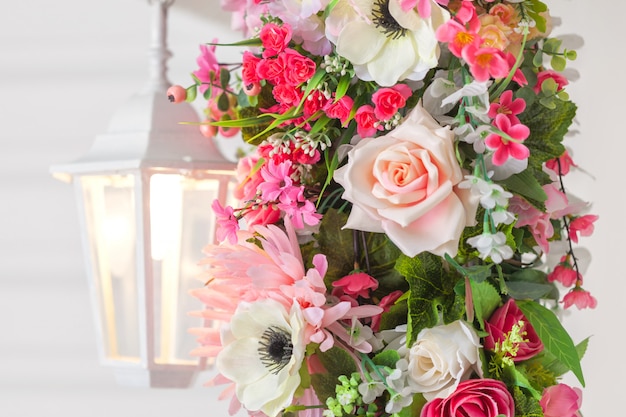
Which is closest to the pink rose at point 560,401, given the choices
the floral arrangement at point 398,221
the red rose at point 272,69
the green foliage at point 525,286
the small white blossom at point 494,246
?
the floral arrangement at point 398,221

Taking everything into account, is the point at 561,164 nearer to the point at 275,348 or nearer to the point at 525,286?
the point at 525,286

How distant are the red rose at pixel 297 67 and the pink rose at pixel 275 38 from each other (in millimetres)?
10

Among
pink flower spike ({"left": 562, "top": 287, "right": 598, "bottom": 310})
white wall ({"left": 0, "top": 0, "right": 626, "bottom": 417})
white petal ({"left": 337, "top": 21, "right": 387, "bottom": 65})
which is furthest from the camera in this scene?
white wall ({"left": 0, "top": 0, "right": 626, "bottom": 417})

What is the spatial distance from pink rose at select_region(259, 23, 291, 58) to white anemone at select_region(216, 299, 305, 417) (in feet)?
0.92

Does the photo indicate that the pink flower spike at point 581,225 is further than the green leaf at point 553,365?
Yes

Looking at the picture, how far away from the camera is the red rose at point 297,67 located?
80 centimetres

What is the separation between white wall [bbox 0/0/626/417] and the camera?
142 centimetres

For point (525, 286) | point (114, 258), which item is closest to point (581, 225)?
point (525, 286)

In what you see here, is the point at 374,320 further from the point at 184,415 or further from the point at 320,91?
Result: the point at 184,415

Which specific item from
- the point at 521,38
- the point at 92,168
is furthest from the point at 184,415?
the point at 521,38

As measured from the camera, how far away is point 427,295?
77cm

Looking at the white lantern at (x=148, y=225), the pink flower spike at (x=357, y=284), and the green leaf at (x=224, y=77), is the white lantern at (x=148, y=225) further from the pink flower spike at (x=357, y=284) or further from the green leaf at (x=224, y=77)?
the pink flower spike at (x=357, y=284)

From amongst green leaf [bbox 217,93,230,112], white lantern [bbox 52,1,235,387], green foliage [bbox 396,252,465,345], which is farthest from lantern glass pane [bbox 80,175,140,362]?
green foliage [bbox 396,252,465,345]

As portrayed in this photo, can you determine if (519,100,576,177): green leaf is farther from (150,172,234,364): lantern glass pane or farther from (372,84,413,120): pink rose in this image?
(150,172,234,364): lantern glass pane
